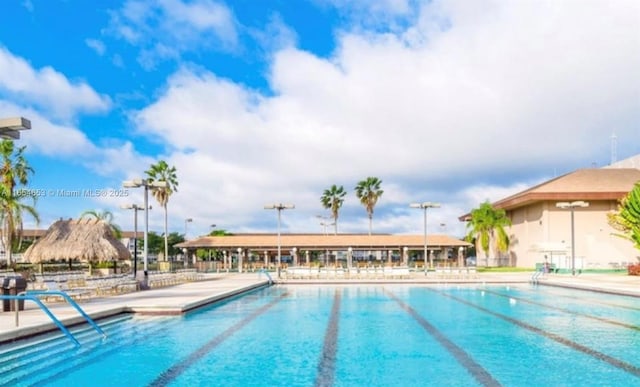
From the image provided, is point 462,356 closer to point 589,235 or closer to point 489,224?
point 589,235

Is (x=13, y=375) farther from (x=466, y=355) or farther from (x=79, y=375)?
(x=466, y=355)

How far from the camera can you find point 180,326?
11.2m

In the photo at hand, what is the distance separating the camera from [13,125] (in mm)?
8891

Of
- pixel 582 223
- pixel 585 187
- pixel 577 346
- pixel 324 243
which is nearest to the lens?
pixel 577 346

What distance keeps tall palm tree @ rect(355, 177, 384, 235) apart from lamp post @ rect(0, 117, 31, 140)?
4966 centimetres

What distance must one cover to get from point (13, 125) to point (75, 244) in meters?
21.2

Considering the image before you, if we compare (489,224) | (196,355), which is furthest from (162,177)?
(196,355)

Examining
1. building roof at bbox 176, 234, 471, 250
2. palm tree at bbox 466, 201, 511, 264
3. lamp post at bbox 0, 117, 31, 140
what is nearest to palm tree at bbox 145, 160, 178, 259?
building roof at bbox 176, 234, 471, 250

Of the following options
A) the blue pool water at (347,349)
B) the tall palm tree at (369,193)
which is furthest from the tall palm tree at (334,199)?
the blue pool water at (347,349)

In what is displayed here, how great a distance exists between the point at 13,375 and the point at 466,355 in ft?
20.1

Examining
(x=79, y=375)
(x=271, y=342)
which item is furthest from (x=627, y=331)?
(x=79, y=375)

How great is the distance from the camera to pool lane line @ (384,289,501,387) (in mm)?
6822

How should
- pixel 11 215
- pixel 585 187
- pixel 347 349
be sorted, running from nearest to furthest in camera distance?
1. pixel 347 349
2. pixel 11 215
3. pixel 585 187

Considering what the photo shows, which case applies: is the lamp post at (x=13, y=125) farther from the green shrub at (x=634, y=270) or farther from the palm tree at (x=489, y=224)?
the palm tree at (x=489, y=224)
